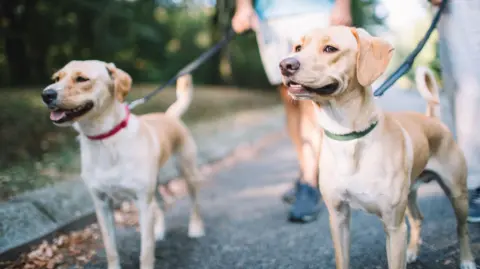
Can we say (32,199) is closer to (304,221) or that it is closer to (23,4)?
(304,221)

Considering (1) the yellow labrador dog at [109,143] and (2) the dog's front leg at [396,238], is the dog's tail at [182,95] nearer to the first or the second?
(1) the yellow labrador dog at [109,143]

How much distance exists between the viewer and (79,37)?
827 centimetres

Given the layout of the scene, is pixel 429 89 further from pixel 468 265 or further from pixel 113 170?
pixel 113 170

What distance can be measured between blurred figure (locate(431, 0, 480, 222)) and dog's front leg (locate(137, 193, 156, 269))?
226cm

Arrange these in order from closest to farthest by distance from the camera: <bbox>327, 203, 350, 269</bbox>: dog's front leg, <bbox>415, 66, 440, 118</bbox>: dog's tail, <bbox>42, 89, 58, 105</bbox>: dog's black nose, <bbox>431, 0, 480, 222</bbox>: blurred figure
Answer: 1. <bbox>327, 203, 350, 269</bbox>: dog's front leg
2. <bbox>42, 89, 58, 105</bbox>: dog's black nose
3. <bbox>415, 66, 440, 118</bbox>: dog's tail
4. <bbox>431, 0, 480, 222</bbox>: blurred figure

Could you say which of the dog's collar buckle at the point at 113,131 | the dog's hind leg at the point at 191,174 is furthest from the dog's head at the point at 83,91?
the dog's hind leg at the point at 191,174

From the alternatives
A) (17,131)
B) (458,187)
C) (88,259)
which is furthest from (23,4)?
(458,187)

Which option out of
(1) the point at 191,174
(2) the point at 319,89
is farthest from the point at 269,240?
(2) the point at 319,89

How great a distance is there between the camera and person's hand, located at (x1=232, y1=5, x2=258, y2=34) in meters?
3.95

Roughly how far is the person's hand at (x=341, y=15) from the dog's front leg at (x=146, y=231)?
190 cm

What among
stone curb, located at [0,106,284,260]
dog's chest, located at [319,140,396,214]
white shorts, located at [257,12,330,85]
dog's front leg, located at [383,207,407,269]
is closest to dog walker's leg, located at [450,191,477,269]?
dog's front leg, located at [383,207,407,269]

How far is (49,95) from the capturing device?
262 cm

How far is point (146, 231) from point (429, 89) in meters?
1.94

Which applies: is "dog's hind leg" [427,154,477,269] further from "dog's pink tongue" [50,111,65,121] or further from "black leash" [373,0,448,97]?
"dog's pink tongue" [50,111,65,121]
